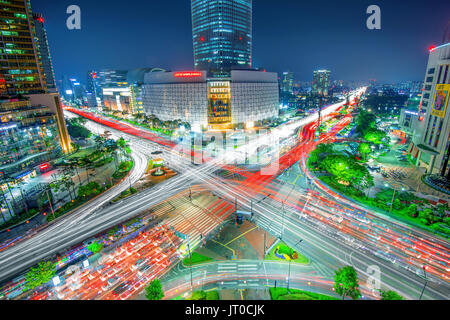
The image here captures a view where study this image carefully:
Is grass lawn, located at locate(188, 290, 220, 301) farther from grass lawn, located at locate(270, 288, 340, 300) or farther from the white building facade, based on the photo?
the white building facade

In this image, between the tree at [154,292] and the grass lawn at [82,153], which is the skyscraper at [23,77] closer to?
the grass lawn at [82,153]

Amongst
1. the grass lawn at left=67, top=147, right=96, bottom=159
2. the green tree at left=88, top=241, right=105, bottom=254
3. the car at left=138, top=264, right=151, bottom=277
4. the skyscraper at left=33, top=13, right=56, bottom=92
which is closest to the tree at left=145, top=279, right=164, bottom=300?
the car at left=138, top=264, right=151, bottom=277

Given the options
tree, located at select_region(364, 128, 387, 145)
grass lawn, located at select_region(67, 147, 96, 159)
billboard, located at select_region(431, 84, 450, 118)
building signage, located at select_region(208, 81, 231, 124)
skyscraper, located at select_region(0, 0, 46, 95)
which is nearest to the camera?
billboard, located at select_region(431, 84, 450, 118)

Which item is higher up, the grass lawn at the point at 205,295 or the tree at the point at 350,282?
the tree at the point at 350,282

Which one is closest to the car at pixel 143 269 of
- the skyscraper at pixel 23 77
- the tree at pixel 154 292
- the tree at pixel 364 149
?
the tree at pixel 154 292

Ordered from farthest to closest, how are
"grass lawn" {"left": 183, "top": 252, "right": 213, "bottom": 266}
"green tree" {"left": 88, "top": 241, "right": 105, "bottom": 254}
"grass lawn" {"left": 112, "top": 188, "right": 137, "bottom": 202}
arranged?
"grass lawn" {"left": 112, "top": 188, "right": 137, "bottom": 202} → "green tree" {"left": 88, "top": 241, "right": 105, "bottom": 254} → "grass lawn" {"left": 183, "top": 252, "right": 213, "bottom": 266}

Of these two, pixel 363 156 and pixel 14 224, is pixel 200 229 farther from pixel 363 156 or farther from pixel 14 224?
pixel 363 156
